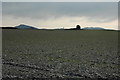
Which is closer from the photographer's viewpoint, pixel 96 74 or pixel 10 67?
pixel 96 74

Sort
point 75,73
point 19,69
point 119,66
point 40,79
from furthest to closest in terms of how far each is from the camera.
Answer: point 119,66 → point 19,69 → point 75,73 → point 40,79

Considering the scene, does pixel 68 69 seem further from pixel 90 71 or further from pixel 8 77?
A: pixel 8 77

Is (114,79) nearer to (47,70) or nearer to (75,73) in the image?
(75,73)

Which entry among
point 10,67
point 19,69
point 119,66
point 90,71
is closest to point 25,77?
point 19,69

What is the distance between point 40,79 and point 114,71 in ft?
21.8

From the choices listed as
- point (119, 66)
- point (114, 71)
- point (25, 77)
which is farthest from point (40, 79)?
point (119, 66)

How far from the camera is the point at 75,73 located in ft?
52.7

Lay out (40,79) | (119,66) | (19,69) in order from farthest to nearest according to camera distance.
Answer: (119,66) < (19,69) < (40,79)

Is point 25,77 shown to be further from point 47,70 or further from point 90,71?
point 90,71

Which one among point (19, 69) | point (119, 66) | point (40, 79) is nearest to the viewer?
point (40, 79)

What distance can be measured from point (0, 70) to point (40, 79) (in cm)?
426

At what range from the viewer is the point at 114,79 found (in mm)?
15047

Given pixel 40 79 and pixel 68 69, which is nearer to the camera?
pixel 40 79

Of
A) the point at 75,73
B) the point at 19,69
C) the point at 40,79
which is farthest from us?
the point at 19,69
